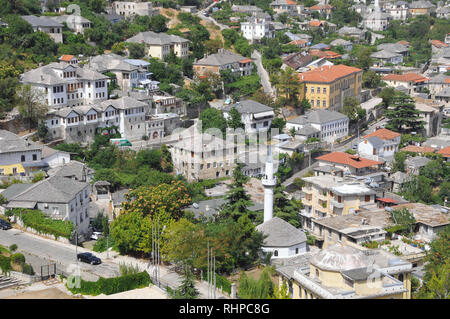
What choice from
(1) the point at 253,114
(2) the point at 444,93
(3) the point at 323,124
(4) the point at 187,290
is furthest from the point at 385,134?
(4) the point at 187,290

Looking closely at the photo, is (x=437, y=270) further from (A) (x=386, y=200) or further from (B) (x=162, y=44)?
(B) (x=162, y=44)

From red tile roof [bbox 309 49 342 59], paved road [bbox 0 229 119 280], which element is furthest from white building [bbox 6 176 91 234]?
red tile roof [bbox 309 49 342 59]

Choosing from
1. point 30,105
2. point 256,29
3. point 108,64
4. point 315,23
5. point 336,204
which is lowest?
point 336,204

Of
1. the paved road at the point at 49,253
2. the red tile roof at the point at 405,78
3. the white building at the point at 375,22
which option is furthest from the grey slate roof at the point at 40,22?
the white building at the point at 375,22

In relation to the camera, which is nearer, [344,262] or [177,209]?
[344,262]

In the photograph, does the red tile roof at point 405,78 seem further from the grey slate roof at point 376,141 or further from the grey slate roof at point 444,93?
the grey slate roof at point 376,141
